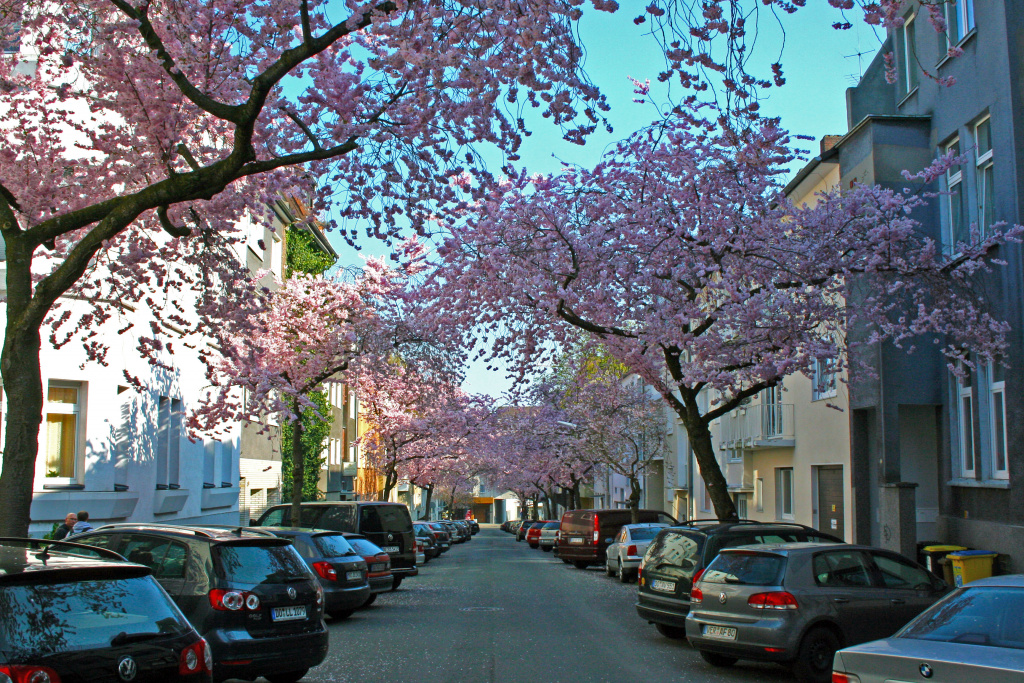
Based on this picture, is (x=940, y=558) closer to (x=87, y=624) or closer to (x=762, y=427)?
(x=762, y=427)

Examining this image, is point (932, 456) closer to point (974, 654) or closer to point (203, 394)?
point (974, 654)

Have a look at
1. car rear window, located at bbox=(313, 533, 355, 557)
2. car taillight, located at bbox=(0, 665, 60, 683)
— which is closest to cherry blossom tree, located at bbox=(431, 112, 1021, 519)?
→ car rear window, located at bbox=(313, 533, 355, 557)

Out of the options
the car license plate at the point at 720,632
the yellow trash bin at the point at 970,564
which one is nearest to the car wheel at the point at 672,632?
the car license plate at the point at 720,632

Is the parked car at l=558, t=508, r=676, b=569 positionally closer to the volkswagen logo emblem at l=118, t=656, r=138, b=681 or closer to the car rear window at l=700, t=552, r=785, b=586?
the car rear window at l=700, t=552, r=785, b=586

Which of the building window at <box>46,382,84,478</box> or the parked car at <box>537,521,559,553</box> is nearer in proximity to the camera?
the building window at <box>46,382,84,478</box>

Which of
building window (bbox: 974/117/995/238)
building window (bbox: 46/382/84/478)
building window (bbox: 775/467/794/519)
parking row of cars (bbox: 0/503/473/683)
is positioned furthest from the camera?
building window (bbox: 775/467/794/519)

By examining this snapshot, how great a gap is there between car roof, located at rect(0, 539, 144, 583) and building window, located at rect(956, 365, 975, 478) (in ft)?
48.9

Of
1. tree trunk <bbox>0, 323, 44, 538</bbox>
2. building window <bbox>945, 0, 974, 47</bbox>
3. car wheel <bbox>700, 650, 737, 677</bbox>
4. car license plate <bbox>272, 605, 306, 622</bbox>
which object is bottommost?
car wheel <bbox>700, 650, 737, 677</bbox>

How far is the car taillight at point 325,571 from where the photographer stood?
1480 cm

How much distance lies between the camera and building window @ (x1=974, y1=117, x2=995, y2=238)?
16612 millimetres

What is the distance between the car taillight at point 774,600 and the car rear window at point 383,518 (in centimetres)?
1228

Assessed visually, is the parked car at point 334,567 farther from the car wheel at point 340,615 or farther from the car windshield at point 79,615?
the car windshield at point 79,615

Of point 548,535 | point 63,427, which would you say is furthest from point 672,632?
point 548,535

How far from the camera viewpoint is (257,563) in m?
9.59
